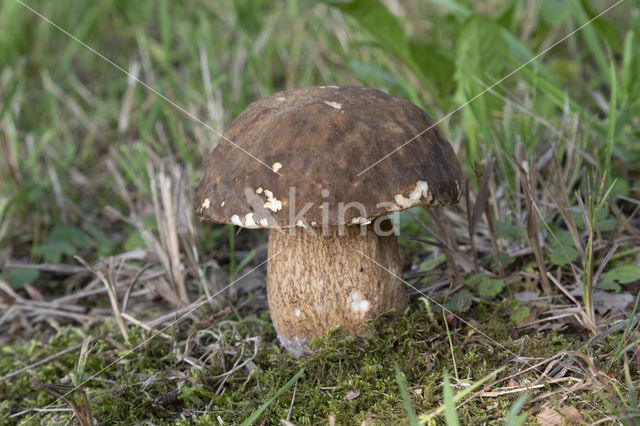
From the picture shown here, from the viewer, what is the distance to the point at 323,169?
1.22 m

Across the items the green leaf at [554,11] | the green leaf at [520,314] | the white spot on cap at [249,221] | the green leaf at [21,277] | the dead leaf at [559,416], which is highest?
the green leaf at [554,11]

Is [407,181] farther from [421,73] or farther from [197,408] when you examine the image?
[421,73]

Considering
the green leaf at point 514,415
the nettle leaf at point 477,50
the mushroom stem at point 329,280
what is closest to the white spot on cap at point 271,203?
the mushroom stem at point 329,280

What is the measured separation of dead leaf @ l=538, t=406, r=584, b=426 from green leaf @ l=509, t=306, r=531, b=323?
14.4 inches

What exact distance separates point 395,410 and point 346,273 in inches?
16.0

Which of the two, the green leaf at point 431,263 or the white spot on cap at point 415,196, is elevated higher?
the white spot on cap at point 415,196

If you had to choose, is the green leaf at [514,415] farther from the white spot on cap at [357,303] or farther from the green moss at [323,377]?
the white spot on cap at [357,303]

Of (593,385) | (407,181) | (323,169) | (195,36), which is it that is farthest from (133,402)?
(195,36)

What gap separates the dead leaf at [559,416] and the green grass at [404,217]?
0.07ft

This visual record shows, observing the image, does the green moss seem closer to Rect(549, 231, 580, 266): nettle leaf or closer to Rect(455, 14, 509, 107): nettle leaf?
Rect(549, 231, 580, 266): nettle leaf

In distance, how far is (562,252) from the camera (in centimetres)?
163

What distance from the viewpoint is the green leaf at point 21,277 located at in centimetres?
A: 213

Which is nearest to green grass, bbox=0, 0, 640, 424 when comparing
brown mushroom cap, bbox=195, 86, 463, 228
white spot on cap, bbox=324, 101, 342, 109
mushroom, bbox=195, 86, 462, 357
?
mushroom, bbox=195, 86, 462, 357

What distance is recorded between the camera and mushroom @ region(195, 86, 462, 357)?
4.01ft
